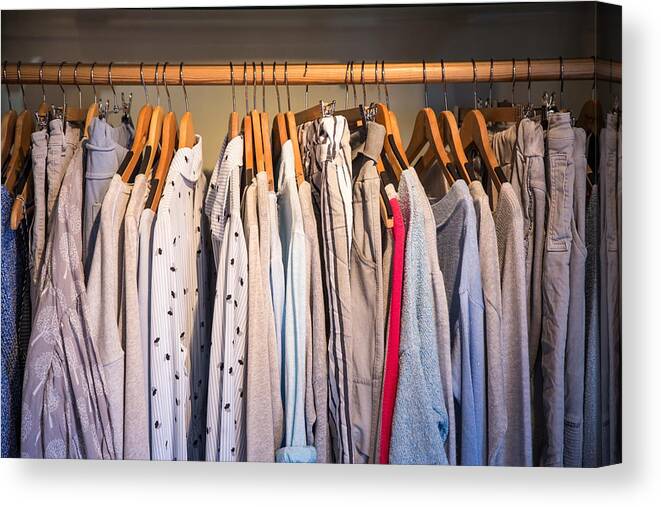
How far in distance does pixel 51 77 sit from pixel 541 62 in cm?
91

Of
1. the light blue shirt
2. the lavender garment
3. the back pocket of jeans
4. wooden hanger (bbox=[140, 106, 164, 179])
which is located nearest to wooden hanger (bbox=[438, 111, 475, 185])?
the back pocket of jeans

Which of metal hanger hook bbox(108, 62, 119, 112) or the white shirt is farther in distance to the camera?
metal hanger hook bbox(108, 62, 119, 112)

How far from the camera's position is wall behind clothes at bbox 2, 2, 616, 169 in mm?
1380

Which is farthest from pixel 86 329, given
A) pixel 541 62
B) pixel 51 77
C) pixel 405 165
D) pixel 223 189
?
pixel 541 62

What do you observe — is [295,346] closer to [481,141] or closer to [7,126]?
[481,141]

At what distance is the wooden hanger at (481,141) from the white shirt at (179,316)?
0.51 metres

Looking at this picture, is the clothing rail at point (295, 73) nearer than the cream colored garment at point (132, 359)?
No

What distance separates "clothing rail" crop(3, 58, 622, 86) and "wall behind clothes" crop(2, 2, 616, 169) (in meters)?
0.02

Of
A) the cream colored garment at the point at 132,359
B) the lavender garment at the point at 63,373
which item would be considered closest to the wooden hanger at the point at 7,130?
the lavender garment at the point at 63,373

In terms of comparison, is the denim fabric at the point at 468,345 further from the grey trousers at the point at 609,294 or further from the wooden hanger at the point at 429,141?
the grey trousers at the point at 609,294

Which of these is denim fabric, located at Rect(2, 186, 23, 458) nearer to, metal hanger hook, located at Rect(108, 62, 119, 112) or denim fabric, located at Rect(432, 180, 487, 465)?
metal hanger hook, located at Rect(108, 62, 119, 112)

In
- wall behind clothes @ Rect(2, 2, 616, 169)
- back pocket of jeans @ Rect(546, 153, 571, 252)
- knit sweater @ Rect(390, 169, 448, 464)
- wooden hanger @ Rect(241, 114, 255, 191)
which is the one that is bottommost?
knit sweater @ Rect(390, 169, 448, 464)

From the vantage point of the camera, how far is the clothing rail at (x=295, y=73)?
4.73 ft
